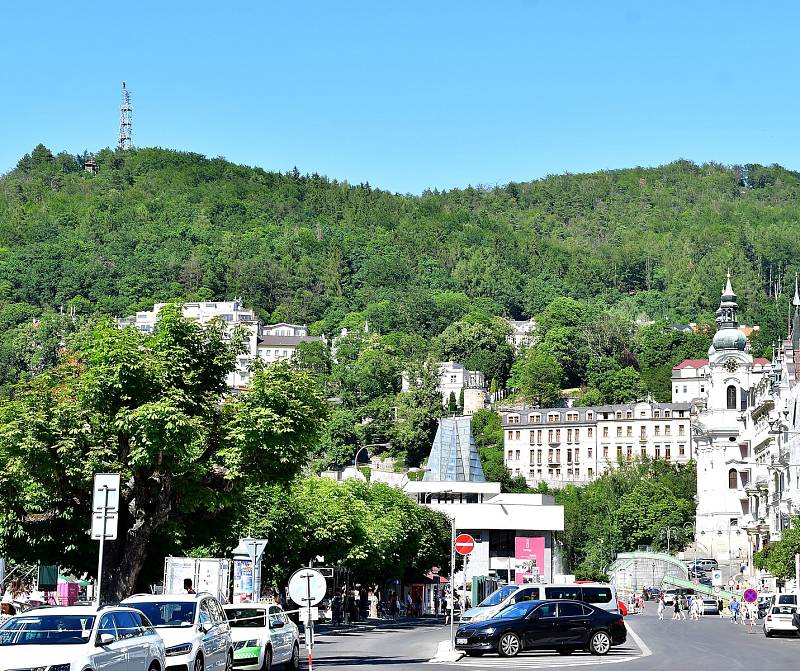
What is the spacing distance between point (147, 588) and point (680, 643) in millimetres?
18076

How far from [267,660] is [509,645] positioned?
1087 centimetres

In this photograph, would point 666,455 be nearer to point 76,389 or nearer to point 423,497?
point 423,497

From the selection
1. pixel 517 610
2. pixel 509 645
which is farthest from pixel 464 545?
pixel 509 645

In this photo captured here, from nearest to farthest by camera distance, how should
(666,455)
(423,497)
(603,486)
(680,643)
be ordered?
1. (680,643)
2. (423,497)
3. (603,486)
4. (666,455)

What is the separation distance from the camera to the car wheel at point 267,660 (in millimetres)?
31312

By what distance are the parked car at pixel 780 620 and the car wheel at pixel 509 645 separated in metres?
19.2

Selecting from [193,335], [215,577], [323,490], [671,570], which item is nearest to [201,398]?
[193,335]

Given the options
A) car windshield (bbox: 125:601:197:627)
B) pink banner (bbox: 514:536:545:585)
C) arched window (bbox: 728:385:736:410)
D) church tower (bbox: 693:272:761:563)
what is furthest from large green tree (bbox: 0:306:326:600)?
arched window (bbox: 728:385:736:410)

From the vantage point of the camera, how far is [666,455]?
651 feet

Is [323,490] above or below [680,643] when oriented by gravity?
above

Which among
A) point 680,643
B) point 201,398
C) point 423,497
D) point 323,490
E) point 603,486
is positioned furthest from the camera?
point 603,486

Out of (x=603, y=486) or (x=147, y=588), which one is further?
(x=603, y=486)

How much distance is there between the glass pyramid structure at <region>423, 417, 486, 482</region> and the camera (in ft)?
470

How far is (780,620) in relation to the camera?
183ft
